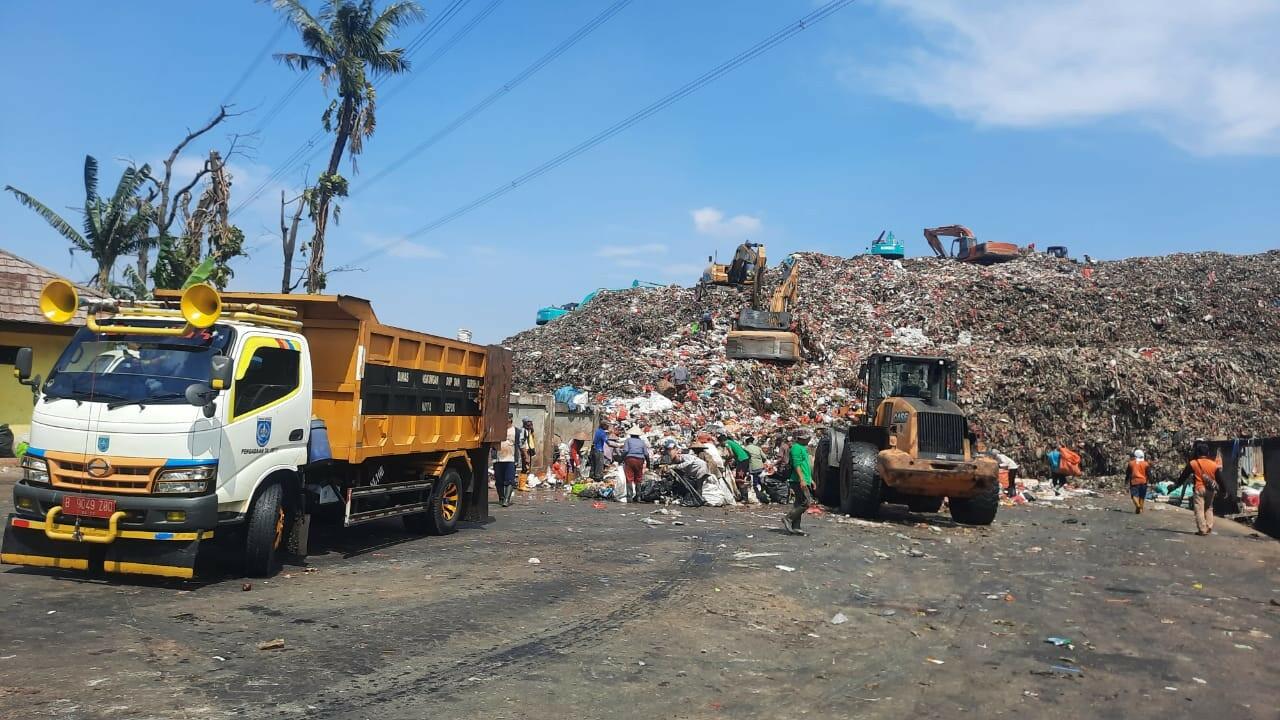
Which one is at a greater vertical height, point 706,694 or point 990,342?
point 990,342

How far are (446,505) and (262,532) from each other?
3.85m

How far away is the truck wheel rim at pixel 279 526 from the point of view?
8080 mm

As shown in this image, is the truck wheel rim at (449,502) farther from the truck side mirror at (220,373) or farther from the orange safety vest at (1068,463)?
the orange safety vest at (1068,463)

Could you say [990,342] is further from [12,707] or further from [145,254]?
[12,707]

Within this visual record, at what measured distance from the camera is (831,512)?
15359 mm

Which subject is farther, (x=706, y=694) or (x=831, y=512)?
(x=831, y=512)

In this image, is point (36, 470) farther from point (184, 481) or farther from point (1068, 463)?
point (1068, 463)

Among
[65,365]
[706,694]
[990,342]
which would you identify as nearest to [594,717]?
[706,694]

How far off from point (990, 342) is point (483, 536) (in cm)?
2056

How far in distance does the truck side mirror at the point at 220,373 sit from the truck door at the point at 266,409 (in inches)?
6.6

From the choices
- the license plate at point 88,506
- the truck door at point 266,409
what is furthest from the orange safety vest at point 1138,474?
the license plate at point 88,506

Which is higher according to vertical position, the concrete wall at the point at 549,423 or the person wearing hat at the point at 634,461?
the concrete wall at the point at 549,423

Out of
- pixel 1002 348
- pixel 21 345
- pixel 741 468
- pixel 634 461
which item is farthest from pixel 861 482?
pixel 21 345

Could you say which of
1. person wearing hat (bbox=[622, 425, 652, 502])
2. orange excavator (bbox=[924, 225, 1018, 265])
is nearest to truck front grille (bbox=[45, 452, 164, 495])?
person wearing hat (bbox=[622, 425, 652, 502])
